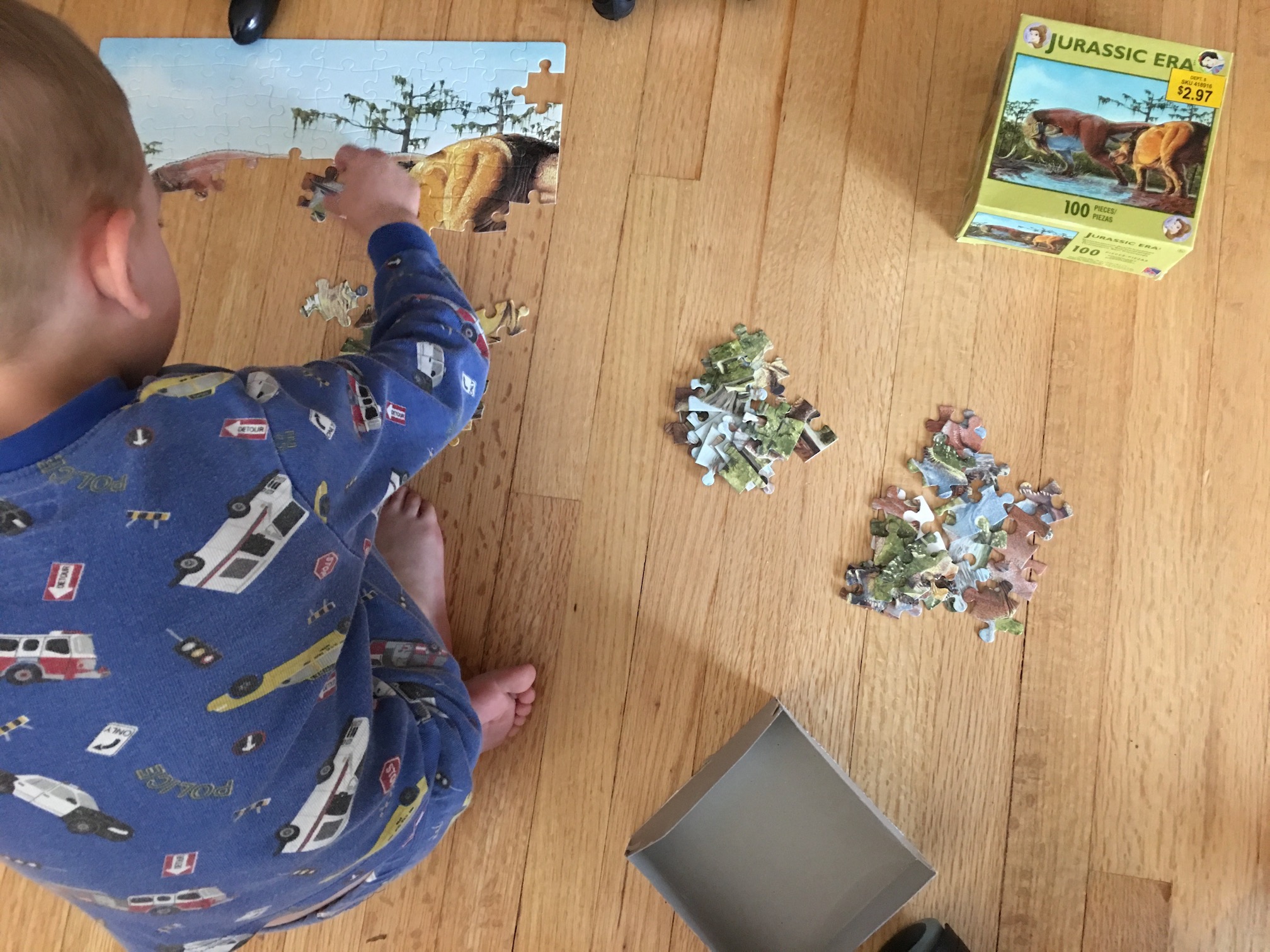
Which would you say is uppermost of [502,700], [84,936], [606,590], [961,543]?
[961,543]

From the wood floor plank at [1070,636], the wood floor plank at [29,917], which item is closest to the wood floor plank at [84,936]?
the wood floor plank at [29,917]

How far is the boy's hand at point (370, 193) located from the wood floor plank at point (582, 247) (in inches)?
8.3

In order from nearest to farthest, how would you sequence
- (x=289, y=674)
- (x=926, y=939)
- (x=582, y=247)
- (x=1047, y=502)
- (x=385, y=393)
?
(x=289, y=674) < (x=385, y=393) < (x=926, y=939) < (x=1047, y=502) < (x=582, y=247)

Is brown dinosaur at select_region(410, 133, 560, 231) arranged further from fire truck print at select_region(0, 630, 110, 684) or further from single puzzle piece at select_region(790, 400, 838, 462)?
fire truck print at select_region(0, 630, 110, 684)

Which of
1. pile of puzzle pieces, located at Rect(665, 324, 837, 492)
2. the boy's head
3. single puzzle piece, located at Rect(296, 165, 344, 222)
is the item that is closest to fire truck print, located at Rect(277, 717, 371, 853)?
the boy's head

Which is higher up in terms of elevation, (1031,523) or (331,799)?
(1031,523)

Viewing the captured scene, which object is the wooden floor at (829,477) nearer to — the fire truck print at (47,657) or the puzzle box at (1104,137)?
the puzzle box at (1104,137)

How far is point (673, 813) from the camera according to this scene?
979mm

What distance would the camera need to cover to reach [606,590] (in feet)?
3.67

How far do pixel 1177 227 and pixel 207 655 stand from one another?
111 cm

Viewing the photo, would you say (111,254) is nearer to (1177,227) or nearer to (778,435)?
(778,435)

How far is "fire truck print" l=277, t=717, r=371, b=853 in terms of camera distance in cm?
75

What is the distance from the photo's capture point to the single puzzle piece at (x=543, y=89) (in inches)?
47.2

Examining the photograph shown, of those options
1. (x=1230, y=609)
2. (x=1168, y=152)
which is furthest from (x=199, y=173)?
(x=1230, y=609)
